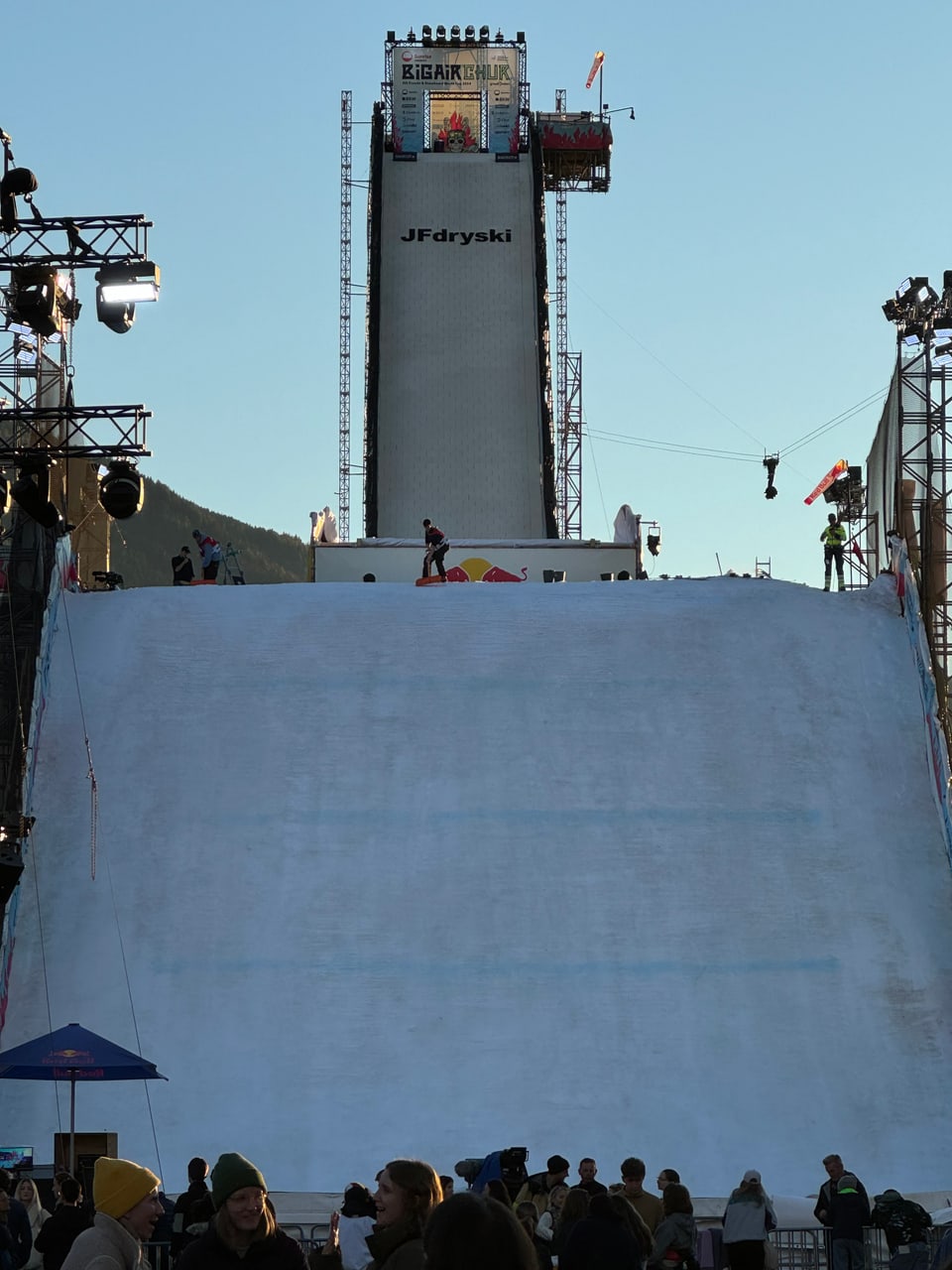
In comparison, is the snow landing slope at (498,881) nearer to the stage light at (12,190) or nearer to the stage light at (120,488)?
the stage light at (120,488)

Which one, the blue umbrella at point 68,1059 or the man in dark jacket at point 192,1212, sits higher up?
the blue umbrella at point 68,1059

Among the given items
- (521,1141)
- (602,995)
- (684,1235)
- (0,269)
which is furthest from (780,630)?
(684,1235)

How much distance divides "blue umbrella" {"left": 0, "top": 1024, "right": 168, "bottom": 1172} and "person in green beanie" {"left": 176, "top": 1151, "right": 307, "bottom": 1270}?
7256 millimetres

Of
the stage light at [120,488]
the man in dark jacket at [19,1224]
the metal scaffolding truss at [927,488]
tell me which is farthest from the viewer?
the metal scaffolding truss at [927,488]

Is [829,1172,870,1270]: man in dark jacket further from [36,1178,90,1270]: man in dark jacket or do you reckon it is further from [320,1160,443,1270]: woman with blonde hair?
[320,1160,443,1270]: woman with blonde hair

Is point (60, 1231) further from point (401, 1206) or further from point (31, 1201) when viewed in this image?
point (401, 1206)

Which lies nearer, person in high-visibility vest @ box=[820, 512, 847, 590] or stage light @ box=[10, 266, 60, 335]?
stage light @ box=[10, 266, 60, 335]

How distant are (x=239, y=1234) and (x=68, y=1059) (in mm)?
7408

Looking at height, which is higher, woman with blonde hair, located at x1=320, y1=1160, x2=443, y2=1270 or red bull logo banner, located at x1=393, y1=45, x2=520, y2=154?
red bull logo banner, located at x1=393, y1=45, x2=520, y2=154

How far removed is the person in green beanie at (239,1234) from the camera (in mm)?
4402

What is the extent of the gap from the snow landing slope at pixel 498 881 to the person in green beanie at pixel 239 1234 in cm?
917

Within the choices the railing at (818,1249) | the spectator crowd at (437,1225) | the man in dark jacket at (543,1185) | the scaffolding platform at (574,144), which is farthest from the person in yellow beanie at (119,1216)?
the scaffolding platform at (574,144)

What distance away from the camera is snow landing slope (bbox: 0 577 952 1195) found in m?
14.0

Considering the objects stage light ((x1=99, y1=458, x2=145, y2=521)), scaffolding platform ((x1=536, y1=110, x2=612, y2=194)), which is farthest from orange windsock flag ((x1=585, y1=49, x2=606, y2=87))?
stage light ((x1=99, y1=458, x2=145, y2=521))
